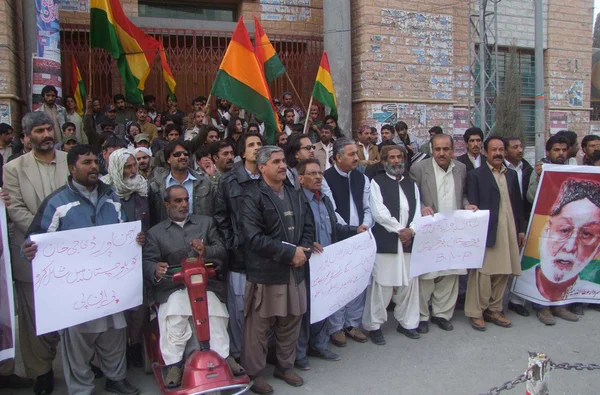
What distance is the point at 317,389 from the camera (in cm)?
391

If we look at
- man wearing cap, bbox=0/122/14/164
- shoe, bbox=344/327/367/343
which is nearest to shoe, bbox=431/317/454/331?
shoe, bbox=344/327/367/343

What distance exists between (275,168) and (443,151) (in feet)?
6.49

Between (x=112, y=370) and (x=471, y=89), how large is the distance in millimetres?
10873

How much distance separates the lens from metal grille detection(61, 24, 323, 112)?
9539 mm

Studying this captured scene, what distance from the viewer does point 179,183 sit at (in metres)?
4.35

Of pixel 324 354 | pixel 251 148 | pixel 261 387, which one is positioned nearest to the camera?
pixel 261 387

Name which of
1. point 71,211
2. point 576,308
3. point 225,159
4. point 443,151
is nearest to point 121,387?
point 71,211

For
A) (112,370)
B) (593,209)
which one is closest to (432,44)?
(593,209)

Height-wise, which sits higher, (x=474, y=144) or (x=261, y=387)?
(x=474, y=144)

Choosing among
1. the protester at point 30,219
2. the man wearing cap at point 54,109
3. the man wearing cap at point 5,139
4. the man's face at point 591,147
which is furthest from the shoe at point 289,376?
the man wearing cap at point 54,109

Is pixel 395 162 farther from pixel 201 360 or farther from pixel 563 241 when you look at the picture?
pixel 201 360

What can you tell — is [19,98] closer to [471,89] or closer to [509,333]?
[509,333]

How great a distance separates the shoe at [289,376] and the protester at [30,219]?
1.66m

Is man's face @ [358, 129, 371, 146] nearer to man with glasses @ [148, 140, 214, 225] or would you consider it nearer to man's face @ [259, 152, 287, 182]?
man with glasses @ [148, 140, 214, 225]
